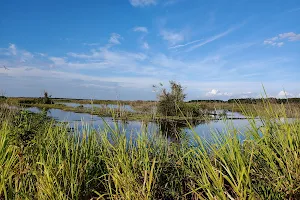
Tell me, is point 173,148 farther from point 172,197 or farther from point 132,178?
point 132,178

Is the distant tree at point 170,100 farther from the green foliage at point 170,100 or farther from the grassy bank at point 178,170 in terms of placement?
the grassy bank at point 178,170

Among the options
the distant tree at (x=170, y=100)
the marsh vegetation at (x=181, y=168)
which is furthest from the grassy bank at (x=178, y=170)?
the distant tree at (x=170, y=100)

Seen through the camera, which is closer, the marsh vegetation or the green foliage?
the marsh vegetation

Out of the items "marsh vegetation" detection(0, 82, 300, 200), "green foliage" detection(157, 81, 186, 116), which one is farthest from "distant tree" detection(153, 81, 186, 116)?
"marsh vegetation" detection(0, 82, 300, 200)

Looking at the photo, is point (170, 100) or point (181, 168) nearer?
point (181, 168)

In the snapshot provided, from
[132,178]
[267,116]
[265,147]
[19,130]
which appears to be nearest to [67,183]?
[132,178]

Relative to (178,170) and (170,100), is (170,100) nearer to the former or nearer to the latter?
(170,100)

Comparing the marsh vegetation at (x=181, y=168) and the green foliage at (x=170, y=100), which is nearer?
the marsh vegetation at (x=181, y=168)

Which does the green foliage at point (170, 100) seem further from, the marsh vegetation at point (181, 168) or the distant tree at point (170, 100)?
the marsh vegetation at point (181, 168)

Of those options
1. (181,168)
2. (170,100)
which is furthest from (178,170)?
(170,100)

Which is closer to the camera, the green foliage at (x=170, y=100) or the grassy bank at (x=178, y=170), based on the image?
the grassy bank at (x=178, y=170)

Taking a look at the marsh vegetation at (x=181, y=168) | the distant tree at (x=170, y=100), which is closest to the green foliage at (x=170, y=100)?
the distant tree at (x=170, y=100)

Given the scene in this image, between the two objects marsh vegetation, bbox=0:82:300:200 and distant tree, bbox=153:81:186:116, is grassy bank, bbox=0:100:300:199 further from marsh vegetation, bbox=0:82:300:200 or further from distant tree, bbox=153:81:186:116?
distant tree, bbox=153:81:186:116

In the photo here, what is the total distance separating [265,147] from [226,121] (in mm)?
413
